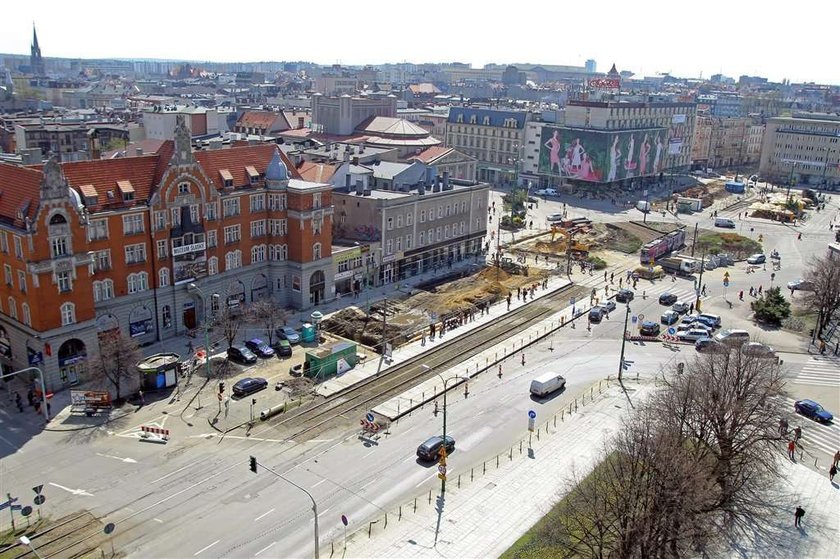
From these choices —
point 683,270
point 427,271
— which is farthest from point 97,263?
point 683,270

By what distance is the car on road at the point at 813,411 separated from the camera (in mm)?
61266

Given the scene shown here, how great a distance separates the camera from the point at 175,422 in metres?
58.1

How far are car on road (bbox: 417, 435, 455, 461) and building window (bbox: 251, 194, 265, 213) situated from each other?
38.4 metres

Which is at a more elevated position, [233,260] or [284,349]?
[233,260]

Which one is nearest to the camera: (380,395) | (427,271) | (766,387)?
(766,387)

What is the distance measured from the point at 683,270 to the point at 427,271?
38415 mm

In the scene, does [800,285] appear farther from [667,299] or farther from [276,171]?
[276,171]

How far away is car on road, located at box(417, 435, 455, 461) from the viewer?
5338cm

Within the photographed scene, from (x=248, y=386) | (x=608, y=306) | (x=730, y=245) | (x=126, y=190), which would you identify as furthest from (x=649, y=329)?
(x=126, y=190)

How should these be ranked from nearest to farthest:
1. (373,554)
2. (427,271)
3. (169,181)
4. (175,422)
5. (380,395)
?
(373,554)
(175,422)
(380,395)
(169,181)
(427,271)

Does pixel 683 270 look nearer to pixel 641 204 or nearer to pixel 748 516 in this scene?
pixel 641 204

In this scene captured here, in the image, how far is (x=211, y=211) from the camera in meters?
76.6

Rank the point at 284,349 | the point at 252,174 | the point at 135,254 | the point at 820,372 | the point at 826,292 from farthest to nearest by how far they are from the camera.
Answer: the point at 252,174 → the point at 826,292 → the point at 820,372 → the point at 284,349 → the point at 135,254

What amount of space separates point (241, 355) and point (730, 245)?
298 ft
